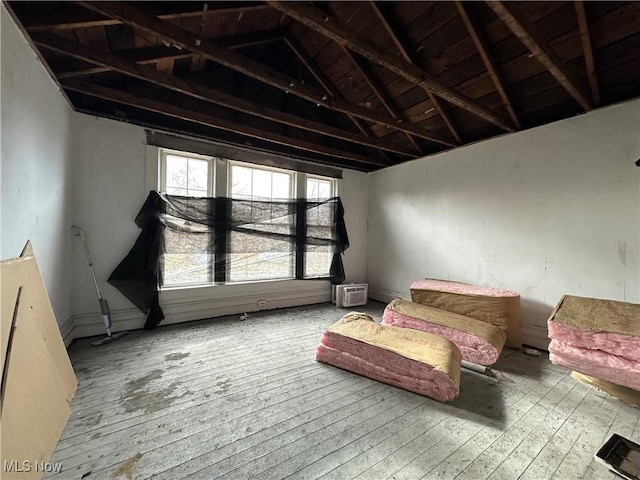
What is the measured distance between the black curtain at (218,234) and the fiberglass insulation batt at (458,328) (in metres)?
1.71

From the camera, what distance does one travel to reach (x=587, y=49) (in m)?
2.00

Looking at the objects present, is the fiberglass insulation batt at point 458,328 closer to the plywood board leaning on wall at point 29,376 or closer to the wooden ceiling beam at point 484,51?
the wooden ceiling beam at point 484,51

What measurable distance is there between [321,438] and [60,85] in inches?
147

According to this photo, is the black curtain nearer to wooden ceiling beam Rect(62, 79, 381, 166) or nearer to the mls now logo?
wooden ceiling beam Rect(62, 79, 381, 166)

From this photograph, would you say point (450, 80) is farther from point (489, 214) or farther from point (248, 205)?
point (248, 205)

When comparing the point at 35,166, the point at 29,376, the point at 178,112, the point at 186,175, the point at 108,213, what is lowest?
the point at 29,376

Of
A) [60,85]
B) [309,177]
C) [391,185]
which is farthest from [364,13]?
[60,85]

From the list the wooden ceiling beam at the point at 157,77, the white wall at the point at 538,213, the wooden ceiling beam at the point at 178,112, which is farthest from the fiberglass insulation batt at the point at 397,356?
the wooden ceiling beam at the point at 178,112

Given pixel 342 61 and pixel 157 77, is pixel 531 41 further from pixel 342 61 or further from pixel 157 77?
pixel 157 77

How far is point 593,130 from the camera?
2.44 meters

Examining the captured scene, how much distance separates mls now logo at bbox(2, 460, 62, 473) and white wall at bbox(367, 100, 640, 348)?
4102mm

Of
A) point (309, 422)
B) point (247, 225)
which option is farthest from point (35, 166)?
point (309, 422)

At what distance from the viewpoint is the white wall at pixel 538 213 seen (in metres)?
2.29

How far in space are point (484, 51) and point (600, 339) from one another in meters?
2.64
